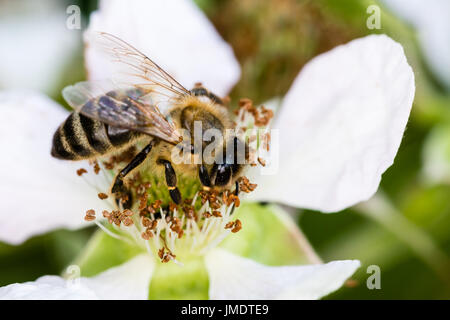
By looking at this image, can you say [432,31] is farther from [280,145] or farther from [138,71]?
[138,71]

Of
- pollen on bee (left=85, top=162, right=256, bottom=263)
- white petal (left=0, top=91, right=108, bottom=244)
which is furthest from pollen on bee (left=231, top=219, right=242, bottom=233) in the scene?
white petal (left=0, top=91, right=108, bottom=244)

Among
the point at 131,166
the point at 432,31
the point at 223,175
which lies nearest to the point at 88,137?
the point at 131,166

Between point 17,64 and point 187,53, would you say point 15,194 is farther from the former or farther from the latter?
point 17,64

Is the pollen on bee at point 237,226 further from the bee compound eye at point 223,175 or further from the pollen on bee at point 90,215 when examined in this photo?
the pollen on bee at point 90,215

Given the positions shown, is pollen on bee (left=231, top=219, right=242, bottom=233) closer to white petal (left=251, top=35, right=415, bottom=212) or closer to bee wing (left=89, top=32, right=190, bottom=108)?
white petal (left=251, top=35, right=415, bottom=212)

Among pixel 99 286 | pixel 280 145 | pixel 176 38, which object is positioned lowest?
pixel 99 286
